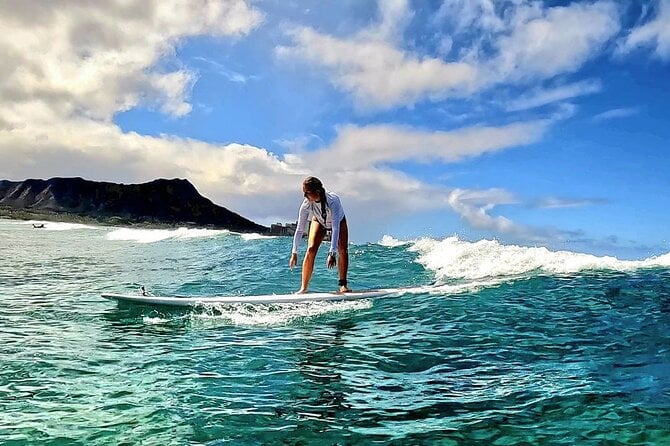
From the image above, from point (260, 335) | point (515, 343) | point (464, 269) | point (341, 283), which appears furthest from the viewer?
point (464, 269)

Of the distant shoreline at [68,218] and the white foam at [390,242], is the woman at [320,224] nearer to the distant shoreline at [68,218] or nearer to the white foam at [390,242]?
the white foam at [390,242]

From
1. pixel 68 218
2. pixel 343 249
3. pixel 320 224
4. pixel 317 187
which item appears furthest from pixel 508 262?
pixel 68 218

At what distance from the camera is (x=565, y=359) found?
7.45 meters

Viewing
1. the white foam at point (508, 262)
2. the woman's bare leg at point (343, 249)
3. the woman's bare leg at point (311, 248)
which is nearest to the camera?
the woman's bare leg at point (311, 248)

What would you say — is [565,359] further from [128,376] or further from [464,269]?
[464,269]

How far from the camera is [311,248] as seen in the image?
1193 centimetres

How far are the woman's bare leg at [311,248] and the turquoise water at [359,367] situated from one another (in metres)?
0.88

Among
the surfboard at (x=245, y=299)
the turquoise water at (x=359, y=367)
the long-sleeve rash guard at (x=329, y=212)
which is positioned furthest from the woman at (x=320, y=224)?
the turquoise water at (x=359, y=367)

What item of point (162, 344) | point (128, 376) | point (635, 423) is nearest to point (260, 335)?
point (162, 344)

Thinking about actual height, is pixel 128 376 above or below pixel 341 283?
below

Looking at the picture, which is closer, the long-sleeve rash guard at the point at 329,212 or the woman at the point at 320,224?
the woman at the point at 320,224

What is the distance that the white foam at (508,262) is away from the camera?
15227mm

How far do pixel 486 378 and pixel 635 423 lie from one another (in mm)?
1747

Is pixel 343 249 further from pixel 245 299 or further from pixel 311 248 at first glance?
pixel 245 299
